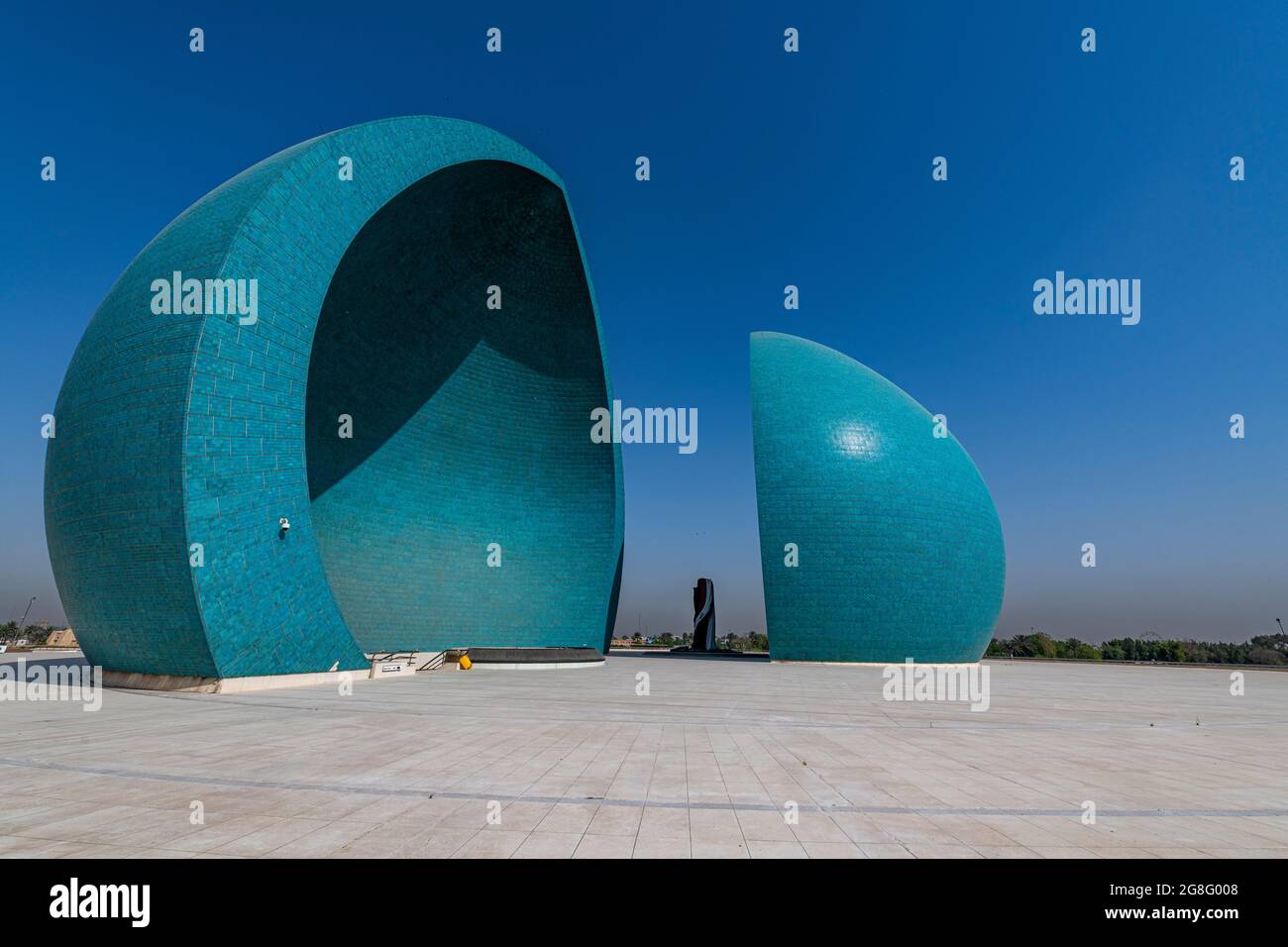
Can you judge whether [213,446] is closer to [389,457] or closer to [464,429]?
[389,457]

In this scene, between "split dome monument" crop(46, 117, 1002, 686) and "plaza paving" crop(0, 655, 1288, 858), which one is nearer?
"plaza paving" crop(0, 655, 1288, 858)

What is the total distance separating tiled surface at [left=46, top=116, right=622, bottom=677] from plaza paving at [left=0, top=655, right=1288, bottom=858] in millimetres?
2161

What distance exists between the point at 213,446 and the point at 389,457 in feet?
36.6

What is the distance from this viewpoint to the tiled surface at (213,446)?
42.3ft

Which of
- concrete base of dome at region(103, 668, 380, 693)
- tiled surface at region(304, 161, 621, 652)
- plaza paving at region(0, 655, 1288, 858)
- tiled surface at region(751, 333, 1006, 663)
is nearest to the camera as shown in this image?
plaza paving at region(0, 655, 1288, 858)

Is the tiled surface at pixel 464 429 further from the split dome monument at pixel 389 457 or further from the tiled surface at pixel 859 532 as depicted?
the tiled surface at pixel 859 532

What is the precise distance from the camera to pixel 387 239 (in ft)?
66.9

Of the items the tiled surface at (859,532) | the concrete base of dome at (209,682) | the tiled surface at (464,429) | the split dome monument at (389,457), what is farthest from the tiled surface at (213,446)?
the tiled surface at (859,532)

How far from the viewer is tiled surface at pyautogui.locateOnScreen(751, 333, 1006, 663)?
24.3 metres

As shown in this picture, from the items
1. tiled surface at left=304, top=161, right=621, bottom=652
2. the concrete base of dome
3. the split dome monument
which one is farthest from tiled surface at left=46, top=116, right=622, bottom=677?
tiled surface at left=304, top=161, right=621, bottom=652

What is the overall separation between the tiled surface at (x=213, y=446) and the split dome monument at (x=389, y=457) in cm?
6

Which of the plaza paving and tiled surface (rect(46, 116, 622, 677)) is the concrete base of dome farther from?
the plaza paving

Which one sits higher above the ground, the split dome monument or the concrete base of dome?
the split dome monument

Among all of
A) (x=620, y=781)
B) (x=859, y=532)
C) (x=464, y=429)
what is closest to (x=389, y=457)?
(x=464, y=429)
